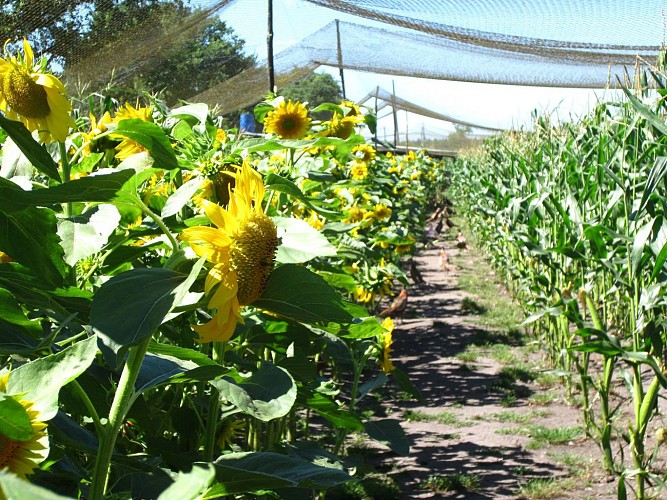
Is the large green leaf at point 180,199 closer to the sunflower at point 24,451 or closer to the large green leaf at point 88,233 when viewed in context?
the large green leaf at point 88,233

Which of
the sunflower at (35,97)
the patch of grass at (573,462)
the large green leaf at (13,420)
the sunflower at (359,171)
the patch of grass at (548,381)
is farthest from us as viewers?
the patch of grass at (548,381)

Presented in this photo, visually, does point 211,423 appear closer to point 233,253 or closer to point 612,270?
point 233,253

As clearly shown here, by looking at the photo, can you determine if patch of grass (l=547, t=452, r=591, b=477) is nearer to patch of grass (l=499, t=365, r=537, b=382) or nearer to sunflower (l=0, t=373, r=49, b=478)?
patch of grass (l=499, t=365, r=537, b=382)

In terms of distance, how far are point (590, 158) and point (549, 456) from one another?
7.55 ft

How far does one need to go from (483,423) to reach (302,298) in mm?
3851

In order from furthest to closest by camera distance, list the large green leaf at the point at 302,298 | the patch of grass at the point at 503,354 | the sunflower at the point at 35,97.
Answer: the patch of grass at the point at 503,354 → the sunflower at the point at 35,97 → the large green leaf at the point at 302,298

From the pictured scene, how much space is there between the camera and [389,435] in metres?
2.12

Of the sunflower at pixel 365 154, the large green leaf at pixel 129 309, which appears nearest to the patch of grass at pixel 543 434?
the sunflower at pixel 365 154

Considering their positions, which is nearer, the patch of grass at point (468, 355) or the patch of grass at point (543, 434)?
the patch of grass at point (543, 434)

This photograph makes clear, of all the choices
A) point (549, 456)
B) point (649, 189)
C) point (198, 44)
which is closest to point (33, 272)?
point (649, 189)

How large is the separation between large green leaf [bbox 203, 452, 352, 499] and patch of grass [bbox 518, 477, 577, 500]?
2707 millimetres

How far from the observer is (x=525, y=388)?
5195 millimetres

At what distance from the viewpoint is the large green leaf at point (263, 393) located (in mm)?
982

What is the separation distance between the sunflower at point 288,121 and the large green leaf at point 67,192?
4.14 ft
